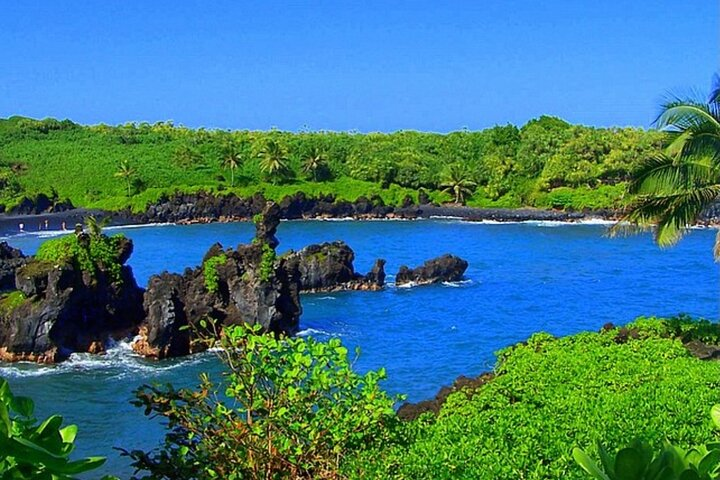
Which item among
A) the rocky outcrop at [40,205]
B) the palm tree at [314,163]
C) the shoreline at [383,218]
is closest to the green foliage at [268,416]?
the shoreline at [383,218]

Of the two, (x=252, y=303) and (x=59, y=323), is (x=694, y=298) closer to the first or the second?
(x=252, y=303)

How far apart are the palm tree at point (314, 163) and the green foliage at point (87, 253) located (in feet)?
178

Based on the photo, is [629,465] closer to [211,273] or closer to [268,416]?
[268,416]

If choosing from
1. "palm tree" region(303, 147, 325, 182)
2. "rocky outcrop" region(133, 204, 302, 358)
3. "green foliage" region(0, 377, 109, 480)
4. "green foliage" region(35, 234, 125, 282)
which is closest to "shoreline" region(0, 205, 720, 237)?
"palm tree" region(303, 147, 325, 182)

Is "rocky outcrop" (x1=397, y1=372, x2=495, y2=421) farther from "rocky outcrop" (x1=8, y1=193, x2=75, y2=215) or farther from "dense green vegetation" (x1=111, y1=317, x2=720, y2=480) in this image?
"rocky outcrop" (x1=8, y1=193, x2=75, y2=215)

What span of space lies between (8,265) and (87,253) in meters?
8.96

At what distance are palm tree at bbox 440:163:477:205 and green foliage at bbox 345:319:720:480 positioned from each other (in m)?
63.7

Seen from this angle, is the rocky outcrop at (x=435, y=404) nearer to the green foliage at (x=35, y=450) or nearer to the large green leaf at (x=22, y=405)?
the large green leaf at (x=22, y=405)

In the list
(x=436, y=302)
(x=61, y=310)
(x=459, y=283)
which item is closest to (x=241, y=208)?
(x=459, y=283)

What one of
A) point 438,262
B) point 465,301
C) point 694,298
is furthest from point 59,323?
point 694,298

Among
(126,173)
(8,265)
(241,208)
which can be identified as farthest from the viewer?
(126,173)

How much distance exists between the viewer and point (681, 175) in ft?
40.7

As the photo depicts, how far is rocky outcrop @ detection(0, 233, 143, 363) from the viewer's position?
2345cm

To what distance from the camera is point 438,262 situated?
38.1 m
